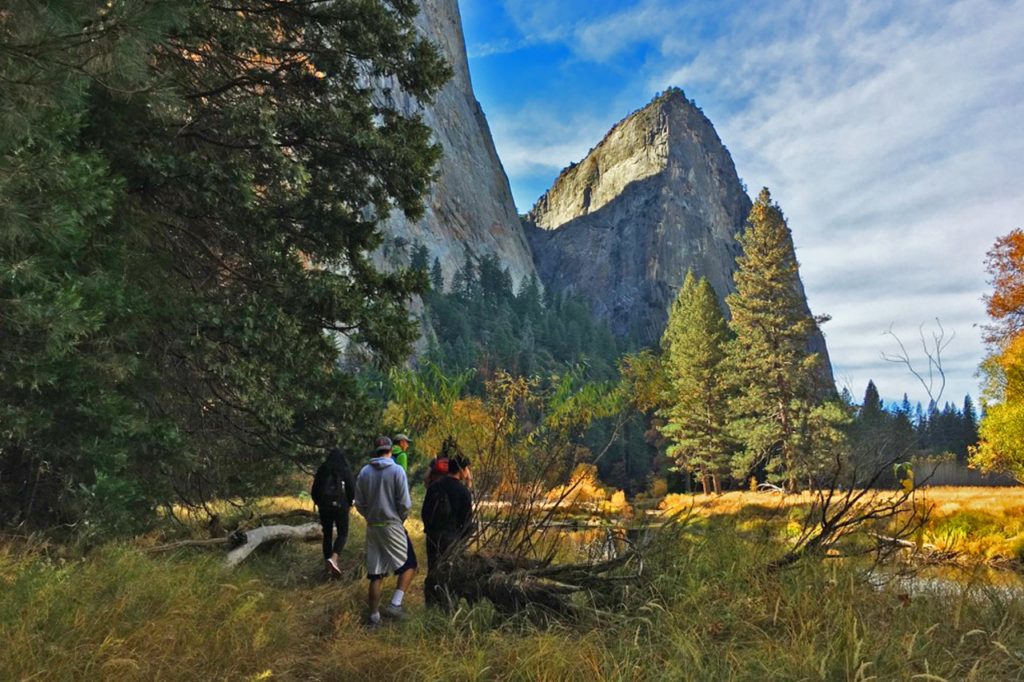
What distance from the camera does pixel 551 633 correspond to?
14.0 feet

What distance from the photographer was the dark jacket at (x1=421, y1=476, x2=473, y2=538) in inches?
234

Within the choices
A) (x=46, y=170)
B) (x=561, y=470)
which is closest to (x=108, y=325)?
(x=46, y=170)

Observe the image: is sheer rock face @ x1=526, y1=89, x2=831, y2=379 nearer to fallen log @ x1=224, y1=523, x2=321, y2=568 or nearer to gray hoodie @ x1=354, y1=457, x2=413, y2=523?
fallen log @ x1=224, y1=523, x2=321, y2=568

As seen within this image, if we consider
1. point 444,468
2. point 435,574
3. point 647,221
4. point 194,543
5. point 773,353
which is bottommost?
point 194,543

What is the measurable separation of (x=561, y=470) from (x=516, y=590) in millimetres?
1227

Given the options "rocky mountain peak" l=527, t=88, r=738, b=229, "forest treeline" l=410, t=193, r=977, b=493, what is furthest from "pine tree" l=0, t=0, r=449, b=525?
"rocky mountain peak" l=527, t=88, r=738, b=229

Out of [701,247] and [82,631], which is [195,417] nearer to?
[82,631]

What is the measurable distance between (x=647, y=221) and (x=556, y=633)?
130861 mm

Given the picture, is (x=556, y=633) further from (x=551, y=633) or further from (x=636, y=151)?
(x=636, y=151)

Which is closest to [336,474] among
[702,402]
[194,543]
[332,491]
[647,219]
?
[332,491]

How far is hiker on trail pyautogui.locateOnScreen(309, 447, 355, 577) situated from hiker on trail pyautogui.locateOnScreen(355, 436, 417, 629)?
1.86m

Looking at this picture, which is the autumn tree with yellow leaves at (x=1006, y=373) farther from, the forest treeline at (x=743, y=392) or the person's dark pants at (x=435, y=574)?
the person's dark pants at (x=435, y=574)

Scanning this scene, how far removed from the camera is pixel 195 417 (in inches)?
320

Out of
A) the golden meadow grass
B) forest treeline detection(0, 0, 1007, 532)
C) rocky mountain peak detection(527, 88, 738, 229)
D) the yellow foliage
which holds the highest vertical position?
rocky mountain peak detection(527, 88, 738, 229)
